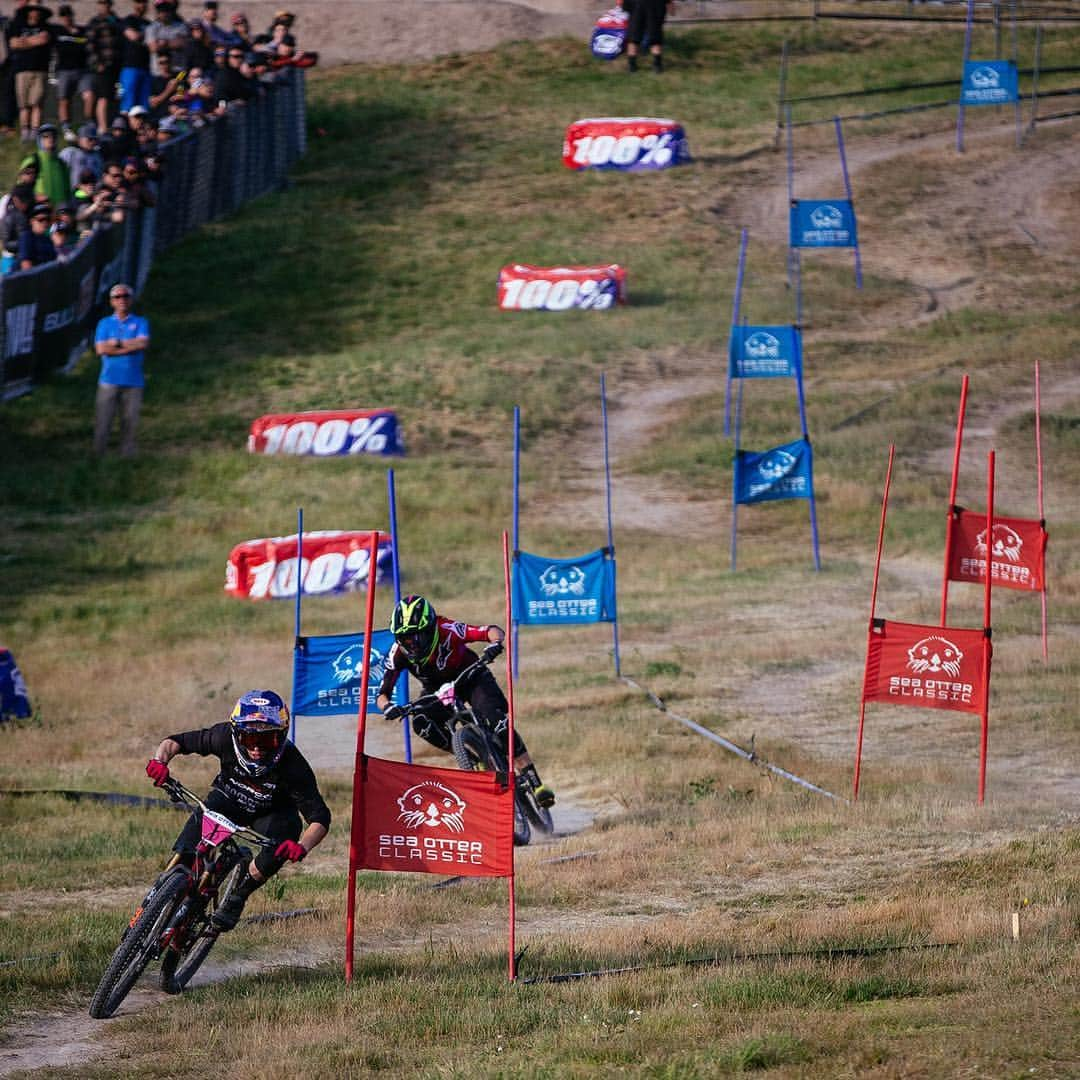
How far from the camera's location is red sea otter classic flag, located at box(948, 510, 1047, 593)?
1806 centimetres

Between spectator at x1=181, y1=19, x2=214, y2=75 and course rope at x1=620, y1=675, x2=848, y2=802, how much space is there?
22775 millimetres

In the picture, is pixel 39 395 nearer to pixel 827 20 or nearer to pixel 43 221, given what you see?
pixel 43 221

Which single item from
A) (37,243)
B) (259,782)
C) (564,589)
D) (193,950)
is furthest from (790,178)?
(193,950)

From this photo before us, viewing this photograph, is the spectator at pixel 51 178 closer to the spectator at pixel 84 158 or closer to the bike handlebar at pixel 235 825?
the spectator at pixel 84 158

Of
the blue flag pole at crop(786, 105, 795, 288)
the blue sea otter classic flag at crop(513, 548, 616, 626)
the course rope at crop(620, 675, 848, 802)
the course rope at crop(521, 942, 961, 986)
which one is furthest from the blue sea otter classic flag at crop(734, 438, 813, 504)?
the blue flag pole at crop(786, 105, 795, 288)

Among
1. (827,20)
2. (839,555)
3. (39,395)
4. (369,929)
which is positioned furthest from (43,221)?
(827,20)

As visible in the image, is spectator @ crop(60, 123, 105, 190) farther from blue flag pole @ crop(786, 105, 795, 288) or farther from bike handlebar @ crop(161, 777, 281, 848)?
bike handlebar @ crop(161, 777, 281, 848)

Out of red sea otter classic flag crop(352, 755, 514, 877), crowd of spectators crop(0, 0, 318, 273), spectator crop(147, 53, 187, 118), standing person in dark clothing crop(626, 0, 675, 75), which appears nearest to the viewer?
red sea otter classic flag crop(352, 755, 514, 877)

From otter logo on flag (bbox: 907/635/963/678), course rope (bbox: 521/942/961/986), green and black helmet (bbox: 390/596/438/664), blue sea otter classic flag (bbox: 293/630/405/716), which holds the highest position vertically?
course rope (bbox: 521/942/961/986)

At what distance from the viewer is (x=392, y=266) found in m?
41.4

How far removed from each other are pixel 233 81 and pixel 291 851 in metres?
31.7

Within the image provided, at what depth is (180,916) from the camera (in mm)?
10305

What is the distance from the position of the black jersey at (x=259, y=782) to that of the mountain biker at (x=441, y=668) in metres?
3.33

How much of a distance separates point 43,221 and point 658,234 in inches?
657
